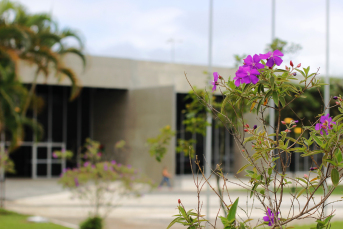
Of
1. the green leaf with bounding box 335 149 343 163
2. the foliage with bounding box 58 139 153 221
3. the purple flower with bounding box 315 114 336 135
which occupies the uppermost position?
the purple flower with bounding box 315 114 336 135

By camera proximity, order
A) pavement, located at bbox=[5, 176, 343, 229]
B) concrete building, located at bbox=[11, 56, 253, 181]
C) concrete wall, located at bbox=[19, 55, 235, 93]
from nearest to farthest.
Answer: pavement, located at bbox=[5, 176, 343, 229]
concrete building, located at bbox=[11, 56, 253, 181]
concrete wall, located at bbox=[19, 55, 235, 93]

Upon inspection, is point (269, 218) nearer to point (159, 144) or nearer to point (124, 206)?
point (159, 144)

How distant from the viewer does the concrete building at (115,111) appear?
2391 centimetres

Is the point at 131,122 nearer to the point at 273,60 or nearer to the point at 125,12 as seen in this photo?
the point at 125,12

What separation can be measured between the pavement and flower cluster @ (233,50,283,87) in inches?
284

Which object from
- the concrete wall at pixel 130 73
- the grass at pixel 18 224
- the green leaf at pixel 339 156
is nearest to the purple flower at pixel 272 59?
the green leaf at pixel 339 156

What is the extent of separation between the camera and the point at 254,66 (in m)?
2.13

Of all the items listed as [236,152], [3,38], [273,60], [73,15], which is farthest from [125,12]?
[273,60]

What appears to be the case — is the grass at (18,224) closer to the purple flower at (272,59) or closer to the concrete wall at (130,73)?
the purple flower at (272,59)

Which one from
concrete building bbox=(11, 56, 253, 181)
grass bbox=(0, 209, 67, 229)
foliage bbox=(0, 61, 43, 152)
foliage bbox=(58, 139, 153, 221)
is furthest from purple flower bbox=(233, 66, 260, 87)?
concrete building bbox=(11, 56, 253, 181)

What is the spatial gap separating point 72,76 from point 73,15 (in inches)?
429

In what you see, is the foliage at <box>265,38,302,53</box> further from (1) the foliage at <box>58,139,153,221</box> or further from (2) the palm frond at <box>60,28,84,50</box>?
(2) the palm frond at <box>60,28,84,50</box>

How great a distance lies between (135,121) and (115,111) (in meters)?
2.34

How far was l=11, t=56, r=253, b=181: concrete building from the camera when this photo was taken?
23906 millimetres
